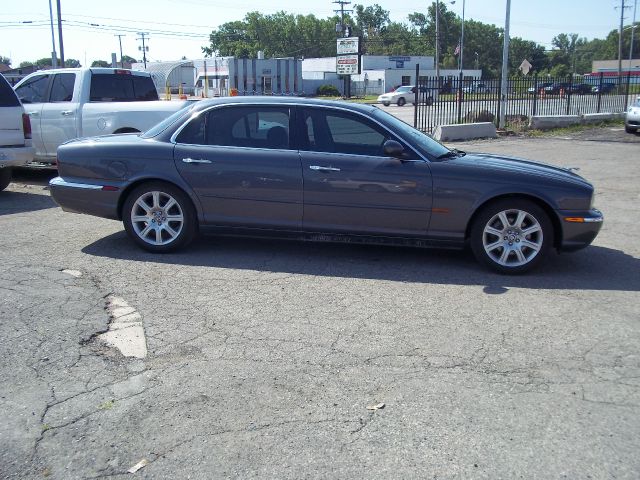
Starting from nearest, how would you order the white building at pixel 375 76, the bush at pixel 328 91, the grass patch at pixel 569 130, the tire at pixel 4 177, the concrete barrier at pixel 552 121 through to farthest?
the tire at pixel 4 177, the grass patch at pixel 569 130, the concrete barrier at pixel 552 121, the bush at pixel 328 91, the white building at pixel 375 76

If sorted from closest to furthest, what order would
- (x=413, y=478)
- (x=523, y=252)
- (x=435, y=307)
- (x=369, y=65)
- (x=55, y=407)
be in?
(x=413, y=478) → (x=55, y=407) → (x=435, y=307) → (x=523, y=252) → (x=369, y=65)

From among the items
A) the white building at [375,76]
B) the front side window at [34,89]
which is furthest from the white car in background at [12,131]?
the white building at [375,76]

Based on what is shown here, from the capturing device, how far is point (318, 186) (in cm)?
640

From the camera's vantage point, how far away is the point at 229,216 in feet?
21.8

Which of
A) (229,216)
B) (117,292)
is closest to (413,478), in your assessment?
(117,292)

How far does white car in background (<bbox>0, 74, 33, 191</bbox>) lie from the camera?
9.61 meters

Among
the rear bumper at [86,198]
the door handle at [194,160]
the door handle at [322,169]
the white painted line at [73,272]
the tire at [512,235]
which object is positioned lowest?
the white painted line at [73,272]

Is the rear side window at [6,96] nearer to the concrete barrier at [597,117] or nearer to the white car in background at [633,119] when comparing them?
the white car in background at [633,119]

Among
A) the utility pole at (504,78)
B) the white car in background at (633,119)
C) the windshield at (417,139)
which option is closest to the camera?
the windshield at (417,139)

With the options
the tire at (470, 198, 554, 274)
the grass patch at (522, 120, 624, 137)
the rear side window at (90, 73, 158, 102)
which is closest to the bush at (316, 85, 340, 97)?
the grass patch at (522, 120, 624, 137)

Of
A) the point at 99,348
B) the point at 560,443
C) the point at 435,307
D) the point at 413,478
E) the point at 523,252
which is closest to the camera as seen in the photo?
the point at 413,478

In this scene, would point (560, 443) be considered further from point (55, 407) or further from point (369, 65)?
point (369, 65)

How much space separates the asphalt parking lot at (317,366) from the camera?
324 cm

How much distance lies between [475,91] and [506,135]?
2292 mm
